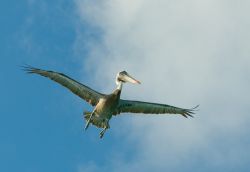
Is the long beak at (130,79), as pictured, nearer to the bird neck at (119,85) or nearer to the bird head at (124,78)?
the bird head at (124,78)

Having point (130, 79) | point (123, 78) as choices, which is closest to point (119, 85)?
point (123, 78)

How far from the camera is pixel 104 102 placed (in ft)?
180

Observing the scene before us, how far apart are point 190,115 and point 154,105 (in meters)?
2.94

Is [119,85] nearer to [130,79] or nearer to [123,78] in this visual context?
[123,78]

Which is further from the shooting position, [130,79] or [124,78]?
[124,78]

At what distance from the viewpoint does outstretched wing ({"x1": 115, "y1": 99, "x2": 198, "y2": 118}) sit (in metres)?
56.4

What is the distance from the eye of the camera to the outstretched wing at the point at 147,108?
185 ft

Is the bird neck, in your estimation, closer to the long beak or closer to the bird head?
the bird head

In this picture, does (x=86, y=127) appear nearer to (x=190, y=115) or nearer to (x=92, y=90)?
(x=92, y=90)

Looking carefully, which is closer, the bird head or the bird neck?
the bird neck

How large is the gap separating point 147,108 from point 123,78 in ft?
10.1

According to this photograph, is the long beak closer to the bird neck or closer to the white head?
the white head

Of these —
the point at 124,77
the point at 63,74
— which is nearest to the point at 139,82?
the point at 124,77

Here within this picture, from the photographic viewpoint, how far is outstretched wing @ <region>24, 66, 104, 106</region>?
5563 cm
